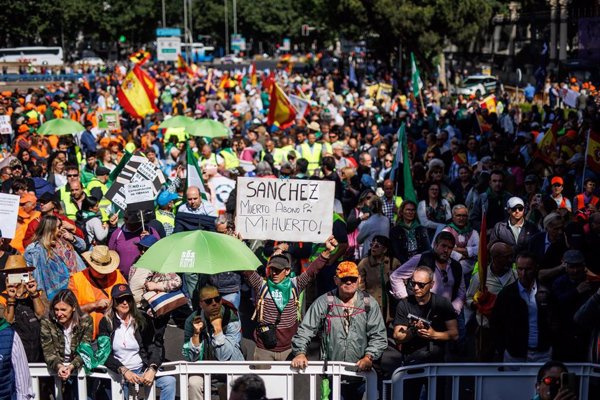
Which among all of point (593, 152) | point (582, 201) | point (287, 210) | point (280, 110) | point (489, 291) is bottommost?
point (489, 291)

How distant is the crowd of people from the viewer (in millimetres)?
7105

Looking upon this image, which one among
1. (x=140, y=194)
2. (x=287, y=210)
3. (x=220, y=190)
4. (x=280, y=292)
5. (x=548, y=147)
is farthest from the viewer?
(x=548, y=147)

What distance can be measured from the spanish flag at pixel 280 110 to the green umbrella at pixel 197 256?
11.3m

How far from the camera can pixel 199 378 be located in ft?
23.3

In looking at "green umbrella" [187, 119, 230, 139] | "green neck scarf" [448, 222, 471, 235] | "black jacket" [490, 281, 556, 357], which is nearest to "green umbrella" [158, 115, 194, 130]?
"green umbrella" [187, 119, 230, 139]

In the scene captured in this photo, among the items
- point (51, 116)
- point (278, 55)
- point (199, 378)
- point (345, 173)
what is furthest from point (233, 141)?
point (278, 55)

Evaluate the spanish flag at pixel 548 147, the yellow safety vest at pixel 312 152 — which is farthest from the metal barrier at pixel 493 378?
the yellow safety vest at pixel 312 152

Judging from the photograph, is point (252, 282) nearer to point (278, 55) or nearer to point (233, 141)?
point (233, 141)

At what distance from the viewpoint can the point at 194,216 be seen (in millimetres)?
10281

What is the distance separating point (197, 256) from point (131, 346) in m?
0.99

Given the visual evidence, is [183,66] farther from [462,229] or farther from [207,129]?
[462,229]

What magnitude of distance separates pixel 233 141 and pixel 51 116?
6.77 meters

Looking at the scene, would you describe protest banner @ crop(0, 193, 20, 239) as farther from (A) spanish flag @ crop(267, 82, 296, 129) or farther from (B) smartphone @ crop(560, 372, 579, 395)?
(A) spanish flag @ crop(267, 82, 296, 129)

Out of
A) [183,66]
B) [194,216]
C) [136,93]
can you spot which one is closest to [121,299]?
[194,216]
